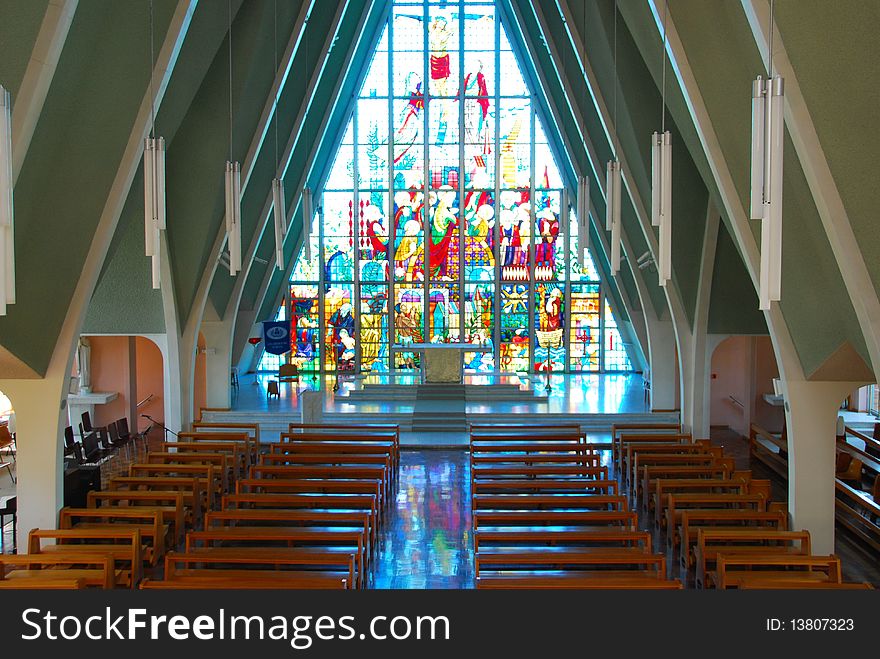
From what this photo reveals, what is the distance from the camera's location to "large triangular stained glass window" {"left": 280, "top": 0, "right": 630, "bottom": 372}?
2331 centimetres

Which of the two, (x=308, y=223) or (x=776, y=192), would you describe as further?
(x=308, y=223)

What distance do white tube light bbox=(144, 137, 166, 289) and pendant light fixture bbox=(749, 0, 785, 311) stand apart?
16.1 feet

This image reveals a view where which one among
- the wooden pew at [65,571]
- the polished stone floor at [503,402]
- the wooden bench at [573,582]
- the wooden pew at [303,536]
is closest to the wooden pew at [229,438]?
the polished stone floor at [503,402]

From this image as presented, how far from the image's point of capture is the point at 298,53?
16266 millimetres

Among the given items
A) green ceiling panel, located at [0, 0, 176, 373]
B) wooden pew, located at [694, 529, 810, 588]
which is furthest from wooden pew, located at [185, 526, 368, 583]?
wooden pew, located at [694, 529, 810, 588]

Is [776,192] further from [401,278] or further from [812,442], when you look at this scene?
[401,278]

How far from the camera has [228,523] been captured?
10617 millimetres

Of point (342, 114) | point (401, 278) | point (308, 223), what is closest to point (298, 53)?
point (308, 223)

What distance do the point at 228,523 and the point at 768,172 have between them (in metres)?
8.16

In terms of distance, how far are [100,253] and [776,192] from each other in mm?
7074

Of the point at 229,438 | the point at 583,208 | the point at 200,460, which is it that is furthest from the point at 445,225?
the point at 200,460

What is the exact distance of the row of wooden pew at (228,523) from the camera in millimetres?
6906

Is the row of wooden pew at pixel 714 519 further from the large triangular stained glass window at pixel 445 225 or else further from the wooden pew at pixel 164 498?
the large triangular stained glass window at pixel 445 225

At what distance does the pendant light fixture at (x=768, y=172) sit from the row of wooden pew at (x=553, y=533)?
2627 millimetres
